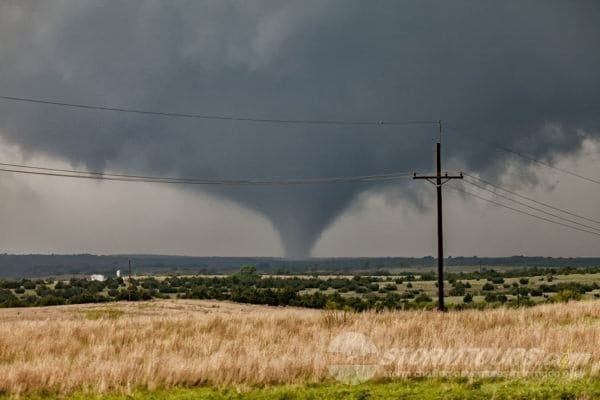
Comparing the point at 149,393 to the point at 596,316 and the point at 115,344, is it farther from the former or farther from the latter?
the point at 596,316

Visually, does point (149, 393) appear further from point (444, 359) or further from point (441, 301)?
point (441, 301)

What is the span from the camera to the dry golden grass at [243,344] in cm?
1556

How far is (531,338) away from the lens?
2212cm

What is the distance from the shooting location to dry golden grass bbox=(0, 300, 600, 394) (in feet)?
51.1

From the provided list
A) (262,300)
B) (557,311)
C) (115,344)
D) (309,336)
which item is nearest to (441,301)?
(557,311)

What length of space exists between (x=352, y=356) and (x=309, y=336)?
23.6ft

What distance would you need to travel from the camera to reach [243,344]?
22969 millimetres

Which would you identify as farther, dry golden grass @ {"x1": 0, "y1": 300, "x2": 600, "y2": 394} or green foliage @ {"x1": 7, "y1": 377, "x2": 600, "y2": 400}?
dry golden grass @ {"x1": 0, "y1": 300, "x2": 600, "y2": 394}

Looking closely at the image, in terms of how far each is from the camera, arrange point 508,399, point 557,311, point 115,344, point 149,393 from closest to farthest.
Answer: point 508,399, point 149,393, point 115,344, point 557,311

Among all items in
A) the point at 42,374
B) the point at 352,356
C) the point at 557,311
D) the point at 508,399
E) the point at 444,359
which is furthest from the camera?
the point at 557,311

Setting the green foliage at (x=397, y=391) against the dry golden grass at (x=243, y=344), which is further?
the dry golden grass at (x=243, y=344)

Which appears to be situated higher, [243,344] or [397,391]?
[397,391]

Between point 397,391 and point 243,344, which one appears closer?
point 397,391

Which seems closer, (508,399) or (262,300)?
(508,399)
